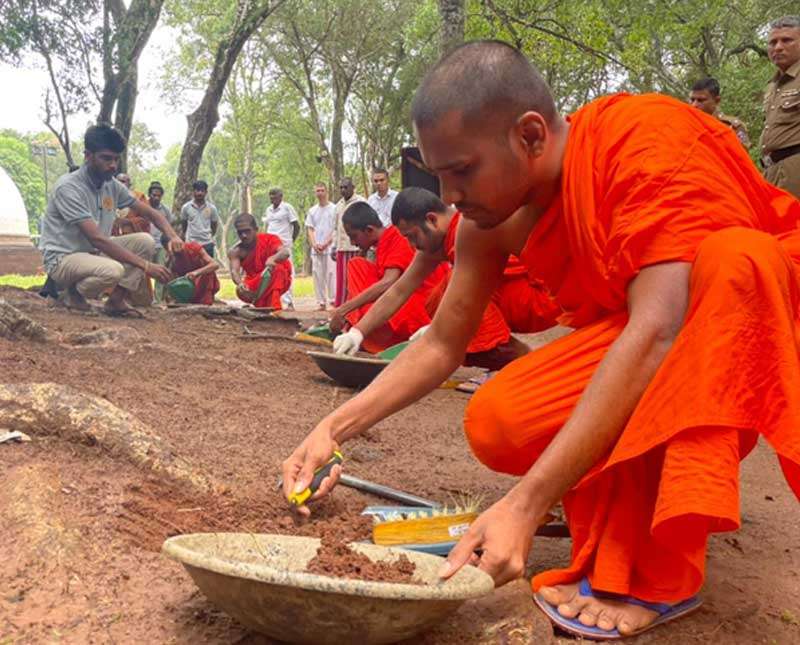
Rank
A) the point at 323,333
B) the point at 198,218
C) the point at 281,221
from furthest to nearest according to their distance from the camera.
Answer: the point at 281,221 < the point at 198,218 < the point at 323,333

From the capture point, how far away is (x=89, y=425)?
2418 mm

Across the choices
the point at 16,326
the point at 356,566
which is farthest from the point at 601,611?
the point at 16,326

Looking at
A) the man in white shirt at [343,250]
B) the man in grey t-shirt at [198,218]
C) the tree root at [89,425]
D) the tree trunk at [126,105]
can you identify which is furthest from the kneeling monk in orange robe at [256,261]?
the tree root at [89,425]

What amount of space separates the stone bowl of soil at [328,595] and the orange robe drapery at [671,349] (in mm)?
437

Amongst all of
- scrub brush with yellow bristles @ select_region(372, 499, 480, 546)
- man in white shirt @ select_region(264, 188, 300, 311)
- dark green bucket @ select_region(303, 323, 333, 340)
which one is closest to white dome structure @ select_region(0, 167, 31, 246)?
man in white shirt @ select_region(264, 188, 300, 311)

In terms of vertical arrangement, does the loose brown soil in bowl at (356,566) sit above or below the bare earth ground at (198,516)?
above

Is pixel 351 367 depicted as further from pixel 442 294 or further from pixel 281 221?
pixel 281 221

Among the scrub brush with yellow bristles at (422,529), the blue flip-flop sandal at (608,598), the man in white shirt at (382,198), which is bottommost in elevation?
the blue flip-flop sandal at (608,598)

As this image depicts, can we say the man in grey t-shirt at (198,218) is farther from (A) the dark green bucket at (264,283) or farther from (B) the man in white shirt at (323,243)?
(A) the dark green bucket at (264,283)

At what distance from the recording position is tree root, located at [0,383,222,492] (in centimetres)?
234

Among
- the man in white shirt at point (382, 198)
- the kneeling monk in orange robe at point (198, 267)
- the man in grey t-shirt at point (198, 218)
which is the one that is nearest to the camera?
the kneeling monk in orange robe at point (198, 267)

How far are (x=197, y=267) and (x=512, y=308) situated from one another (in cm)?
545

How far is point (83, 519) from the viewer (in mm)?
1948

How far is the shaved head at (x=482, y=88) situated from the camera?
1718mm
